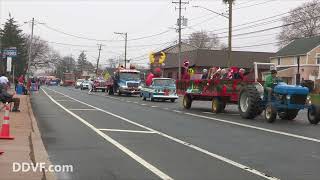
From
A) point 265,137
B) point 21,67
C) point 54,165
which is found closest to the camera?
point 54,165

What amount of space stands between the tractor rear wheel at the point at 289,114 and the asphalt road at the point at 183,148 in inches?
25.1

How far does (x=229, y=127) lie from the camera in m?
19.1

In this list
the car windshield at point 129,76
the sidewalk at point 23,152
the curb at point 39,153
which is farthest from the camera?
the car windshield at point 129,76

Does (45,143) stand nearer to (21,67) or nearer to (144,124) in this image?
(144,124)

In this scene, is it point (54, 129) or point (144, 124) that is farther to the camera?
point (144, 124)

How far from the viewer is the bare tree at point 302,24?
90625mm

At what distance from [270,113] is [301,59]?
197 feet

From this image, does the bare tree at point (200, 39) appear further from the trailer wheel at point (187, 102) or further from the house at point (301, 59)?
the trailer wheel at point (187, 102)

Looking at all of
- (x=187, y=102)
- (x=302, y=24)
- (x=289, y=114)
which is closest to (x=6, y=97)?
(x=187, y=102)

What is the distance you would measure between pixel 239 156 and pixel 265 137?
12.5ft

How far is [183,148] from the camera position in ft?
44.6

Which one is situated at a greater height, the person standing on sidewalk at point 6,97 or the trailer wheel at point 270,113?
the person standing on sidewalk at point 6,97

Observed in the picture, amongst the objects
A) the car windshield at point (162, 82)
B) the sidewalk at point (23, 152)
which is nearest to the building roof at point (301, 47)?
the car windshield at point (162, 82)

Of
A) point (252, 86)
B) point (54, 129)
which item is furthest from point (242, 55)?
point (54, 129)
